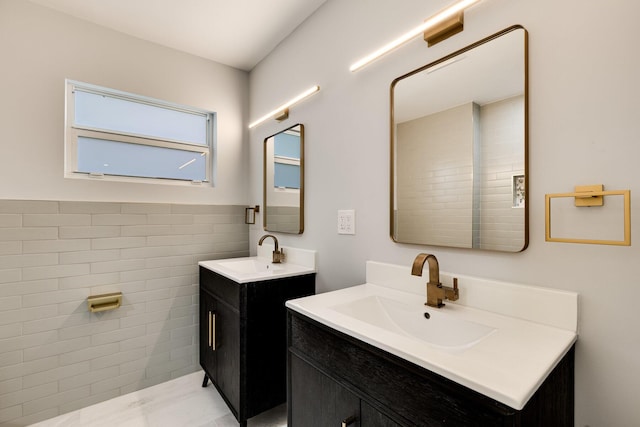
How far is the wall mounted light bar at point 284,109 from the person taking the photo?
6.17 feet

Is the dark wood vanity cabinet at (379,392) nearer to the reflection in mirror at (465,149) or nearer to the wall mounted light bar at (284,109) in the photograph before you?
the reflection in mirror at (465,149)

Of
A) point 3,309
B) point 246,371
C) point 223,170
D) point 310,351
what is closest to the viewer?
point 310,351

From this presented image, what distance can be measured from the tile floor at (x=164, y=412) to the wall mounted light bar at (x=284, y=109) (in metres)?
2.01

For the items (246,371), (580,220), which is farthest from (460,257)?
(246,371)

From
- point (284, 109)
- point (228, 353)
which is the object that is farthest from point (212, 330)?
point (284, 109)

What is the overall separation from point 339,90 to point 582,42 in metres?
1.09

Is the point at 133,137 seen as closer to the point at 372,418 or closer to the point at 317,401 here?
the point at 317,401

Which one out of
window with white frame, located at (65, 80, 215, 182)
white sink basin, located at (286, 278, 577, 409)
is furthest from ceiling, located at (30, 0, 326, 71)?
white sink basin, located at (286, 278, 577, 409)

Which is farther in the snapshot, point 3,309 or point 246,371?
point 3,309

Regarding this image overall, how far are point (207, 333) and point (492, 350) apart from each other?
192 centimetres

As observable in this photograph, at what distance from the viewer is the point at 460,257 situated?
3.87 ft

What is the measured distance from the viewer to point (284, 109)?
215cm

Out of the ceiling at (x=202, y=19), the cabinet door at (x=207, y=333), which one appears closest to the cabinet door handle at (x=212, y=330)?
the cabinet door at (x=207, y=333)

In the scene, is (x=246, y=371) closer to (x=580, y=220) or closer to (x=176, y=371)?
(x=176, y=371)
